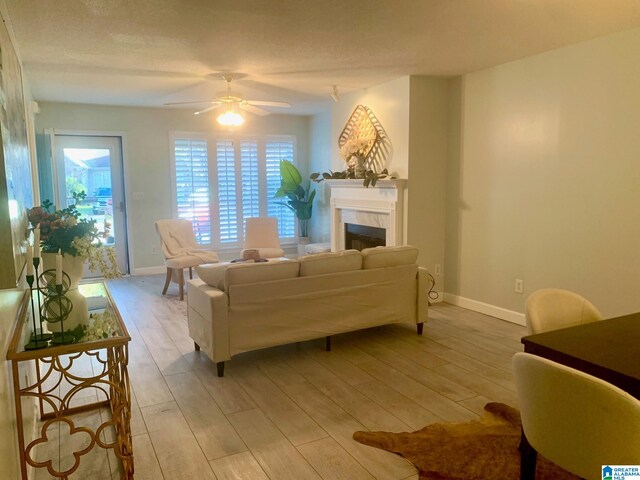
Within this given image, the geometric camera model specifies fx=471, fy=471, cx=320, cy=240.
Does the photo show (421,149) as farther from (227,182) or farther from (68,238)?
Answer: (68,238)

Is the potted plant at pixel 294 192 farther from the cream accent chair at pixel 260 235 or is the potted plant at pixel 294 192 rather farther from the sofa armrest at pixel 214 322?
the sofa armrest at pixel 214 322

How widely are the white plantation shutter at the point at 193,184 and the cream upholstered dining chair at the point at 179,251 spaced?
3.22ft

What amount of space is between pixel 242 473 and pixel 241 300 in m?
1.35

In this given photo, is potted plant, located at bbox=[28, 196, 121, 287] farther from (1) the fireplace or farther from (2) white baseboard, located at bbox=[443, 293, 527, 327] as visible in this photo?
(2) white baseboard, located at bbox=[443, 293, 527, 327]

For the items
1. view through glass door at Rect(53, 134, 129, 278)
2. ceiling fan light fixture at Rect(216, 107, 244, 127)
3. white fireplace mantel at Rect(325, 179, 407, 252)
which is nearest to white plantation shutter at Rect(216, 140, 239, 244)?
view through glass door at Rect(53, 134, 129, 278)

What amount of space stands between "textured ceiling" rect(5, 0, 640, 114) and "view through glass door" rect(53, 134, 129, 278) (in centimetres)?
156

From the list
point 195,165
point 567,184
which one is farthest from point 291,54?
point 195,165

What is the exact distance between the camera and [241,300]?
343 cm

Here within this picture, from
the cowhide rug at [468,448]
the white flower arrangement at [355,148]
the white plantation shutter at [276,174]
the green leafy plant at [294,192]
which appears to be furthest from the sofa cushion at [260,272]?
the white plantation shutter at [276,174]

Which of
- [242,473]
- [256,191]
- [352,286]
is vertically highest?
[256,191]

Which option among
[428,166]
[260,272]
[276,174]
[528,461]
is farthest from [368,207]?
[528,461]

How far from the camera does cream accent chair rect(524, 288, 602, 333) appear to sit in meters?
2.28

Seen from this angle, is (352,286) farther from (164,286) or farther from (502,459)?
(164,286)

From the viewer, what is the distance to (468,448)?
95.2 inches
